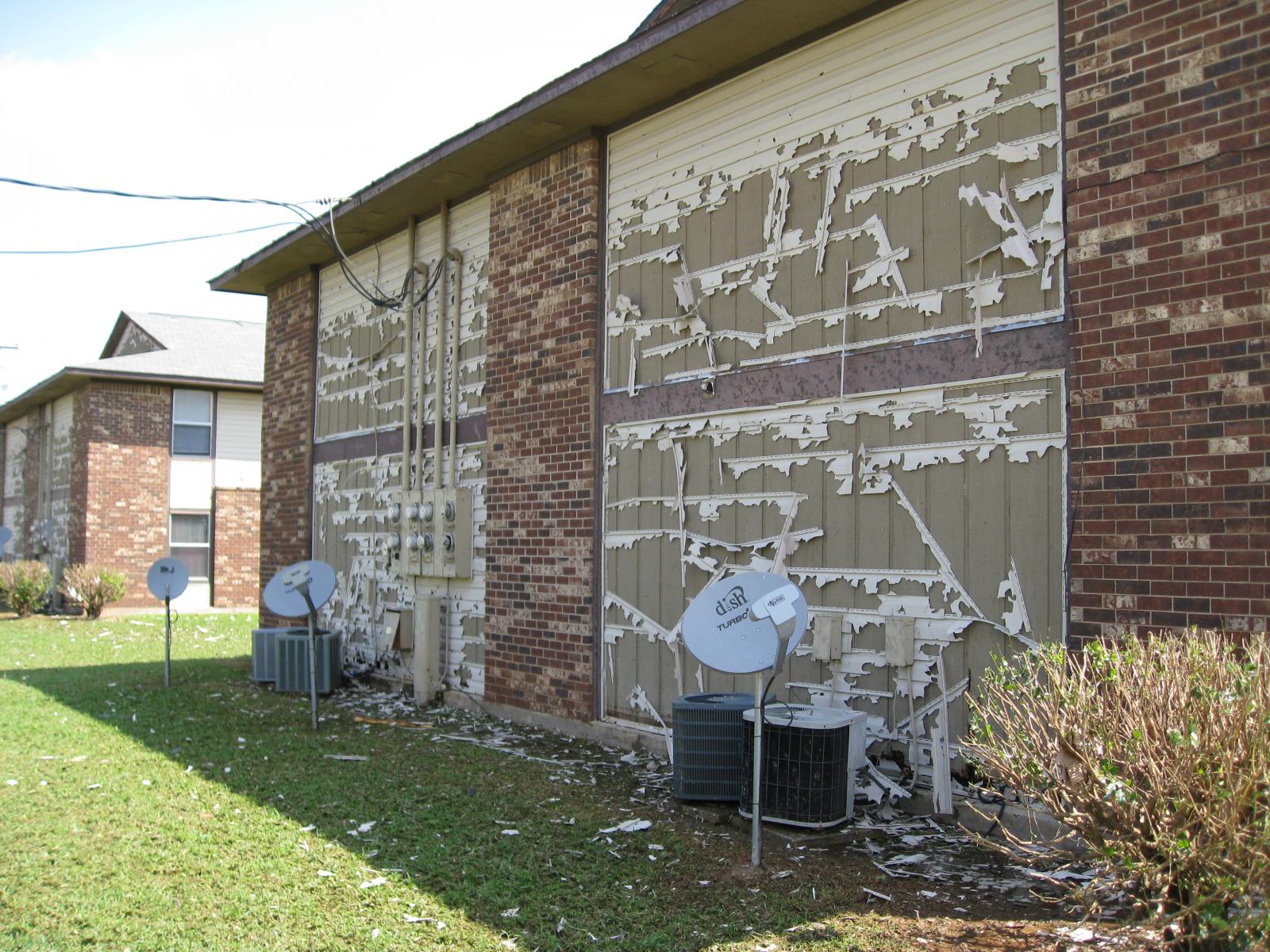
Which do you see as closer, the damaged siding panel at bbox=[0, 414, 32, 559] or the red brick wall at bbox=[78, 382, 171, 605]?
the red brick wall at bbox=[78, 382, 171, 605]

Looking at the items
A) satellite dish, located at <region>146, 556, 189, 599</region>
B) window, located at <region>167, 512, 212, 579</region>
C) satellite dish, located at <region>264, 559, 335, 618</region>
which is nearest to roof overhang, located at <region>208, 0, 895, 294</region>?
satellite dish, located at <region>264, 559, 335, 618</region>

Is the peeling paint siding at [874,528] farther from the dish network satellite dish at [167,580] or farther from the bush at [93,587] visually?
the bush at [93,587]

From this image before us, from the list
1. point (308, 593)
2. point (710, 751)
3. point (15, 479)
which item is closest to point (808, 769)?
point (710, 751)

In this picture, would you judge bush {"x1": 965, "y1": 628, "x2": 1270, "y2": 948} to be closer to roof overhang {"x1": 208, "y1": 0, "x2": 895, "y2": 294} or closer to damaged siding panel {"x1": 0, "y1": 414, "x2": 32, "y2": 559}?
roof overhang {"x1": 208, "y1": 0, "x2": 895, "y2": 294}

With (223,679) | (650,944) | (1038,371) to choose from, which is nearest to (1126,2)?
(1038,371)

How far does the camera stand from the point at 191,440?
24.0 meters

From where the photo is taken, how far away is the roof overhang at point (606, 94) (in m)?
7.14

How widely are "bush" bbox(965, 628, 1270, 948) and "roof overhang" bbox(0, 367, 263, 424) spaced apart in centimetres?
2243

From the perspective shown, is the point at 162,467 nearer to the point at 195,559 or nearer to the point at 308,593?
the point at 195,559

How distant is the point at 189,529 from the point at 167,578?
12601 millimetres

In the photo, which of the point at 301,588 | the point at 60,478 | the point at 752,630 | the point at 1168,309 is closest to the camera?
the point at 1168,309

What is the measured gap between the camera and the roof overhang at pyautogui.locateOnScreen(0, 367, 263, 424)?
22.4 m

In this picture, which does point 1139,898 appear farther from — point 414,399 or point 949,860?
point 414,399

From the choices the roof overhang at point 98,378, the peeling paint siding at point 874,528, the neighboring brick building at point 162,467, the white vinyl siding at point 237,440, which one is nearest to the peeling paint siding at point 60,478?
the neighboring brick building at point 162,467
